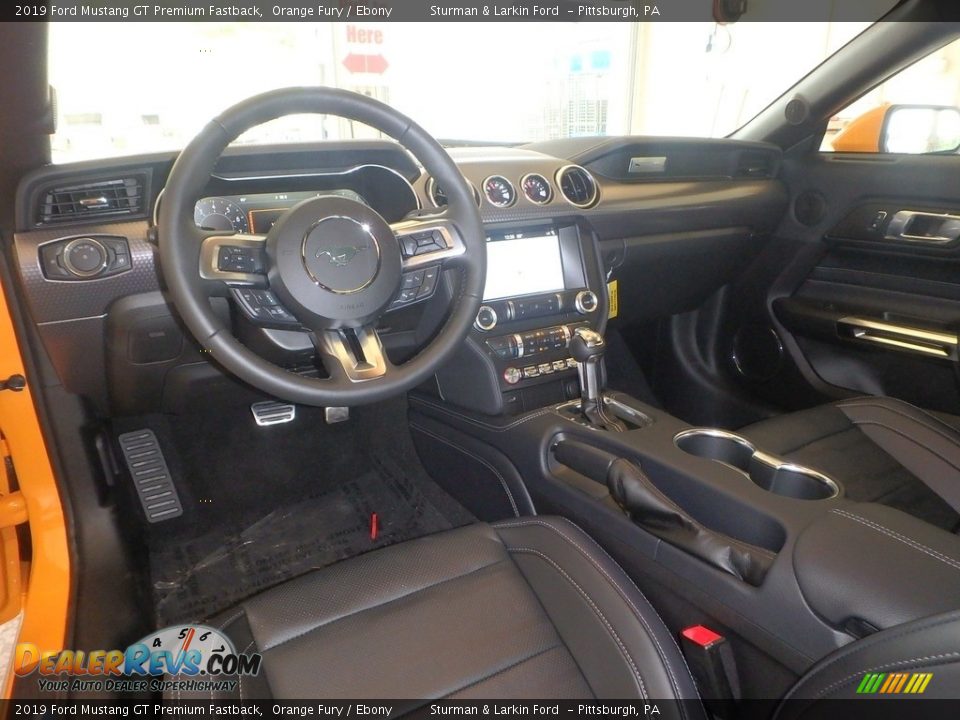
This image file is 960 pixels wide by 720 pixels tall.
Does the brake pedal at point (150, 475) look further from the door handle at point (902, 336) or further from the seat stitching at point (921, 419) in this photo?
the door handle at point (902, 336)

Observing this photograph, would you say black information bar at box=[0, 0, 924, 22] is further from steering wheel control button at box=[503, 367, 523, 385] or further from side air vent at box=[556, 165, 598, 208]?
steering wheel control button at box=[503, 367, 523, 385]

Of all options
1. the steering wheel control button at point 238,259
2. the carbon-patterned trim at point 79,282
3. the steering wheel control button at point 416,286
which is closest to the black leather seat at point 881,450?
the steering wheel control button at point 416,286

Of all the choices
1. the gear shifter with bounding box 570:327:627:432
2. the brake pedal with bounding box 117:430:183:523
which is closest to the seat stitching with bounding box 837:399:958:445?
the gear shifter with bounding box 570:327:627:432

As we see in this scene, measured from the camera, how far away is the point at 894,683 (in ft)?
1.78

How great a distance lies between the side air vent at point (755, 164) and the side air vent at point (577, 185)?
Result: 636 mm

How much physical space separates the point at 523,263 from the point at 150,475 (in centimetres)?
115

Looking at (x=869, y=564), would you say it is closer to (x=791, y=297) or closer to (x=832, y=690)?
(x=832, y=690)

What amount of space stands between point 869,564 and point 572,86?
320cm

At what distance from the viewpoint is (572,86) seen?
3.53 metres

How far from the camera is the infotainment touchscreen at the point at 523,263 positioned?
5.04ft

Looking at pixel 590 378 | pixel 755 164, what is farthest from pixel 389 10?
pixel 755 164

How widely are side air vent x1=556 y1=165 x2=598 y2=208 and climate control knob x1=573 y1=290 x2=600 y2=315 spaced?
0.23m

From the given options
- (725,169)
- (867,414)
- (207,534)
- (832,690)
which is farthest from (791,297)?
(207,534)

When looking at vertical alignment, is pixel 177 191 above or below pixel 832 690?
above
